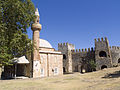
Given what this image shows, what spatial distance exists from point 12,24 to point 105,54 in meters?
27.1

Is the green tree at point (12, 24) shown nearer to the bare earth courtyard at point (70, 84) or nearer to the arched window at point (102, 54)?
the bare earth courtyard at point (70, 84)

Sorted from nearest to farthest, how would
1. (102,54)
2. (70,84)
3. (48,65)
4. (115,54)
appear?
(70,84), (48,65), (115,54), (102,54)

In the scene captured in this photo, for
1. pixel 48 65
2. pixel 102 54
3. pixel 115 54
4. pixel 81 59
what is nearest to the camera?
pixel 48 65

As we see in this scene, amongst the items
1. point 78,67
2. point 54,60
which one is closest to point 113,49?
point 78,67

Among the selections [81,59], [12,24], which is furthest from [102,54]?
[12,24]

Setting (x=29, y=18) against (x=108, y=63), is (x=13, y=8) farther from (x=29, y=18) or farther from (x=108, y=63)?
(x=108, y=63)

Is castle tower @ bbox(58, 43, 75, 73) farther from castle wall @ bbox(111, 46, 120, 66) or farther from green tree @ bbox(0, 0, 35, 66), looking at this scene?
green tree @ bbox(0, 0, 35, 66)

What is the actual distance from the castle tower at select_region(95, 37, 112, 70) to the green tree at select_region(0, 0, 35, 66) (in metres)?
22.7

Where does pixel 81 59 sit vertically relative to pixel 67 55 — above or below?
below

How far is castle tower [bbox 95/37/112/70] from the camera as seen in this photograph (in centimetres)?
3018

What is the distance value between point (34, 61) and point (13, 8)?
464 inches

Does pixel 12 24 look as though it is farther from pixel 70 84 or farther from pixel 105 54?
pixel 105 54

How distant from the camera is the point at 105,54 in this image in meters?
31.9

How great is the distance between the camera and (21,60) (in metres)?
21.3
